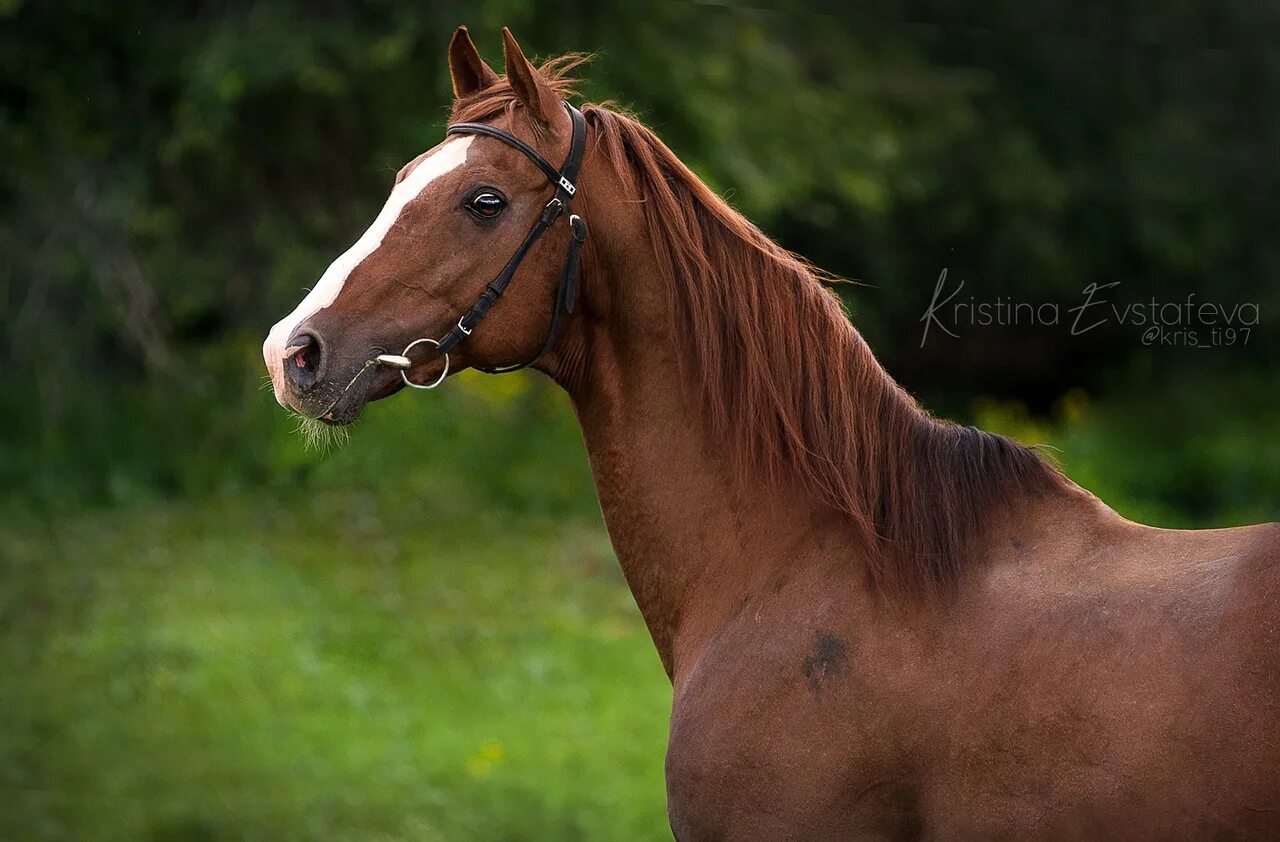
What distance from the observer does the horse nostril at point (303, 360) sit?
250 centimetres

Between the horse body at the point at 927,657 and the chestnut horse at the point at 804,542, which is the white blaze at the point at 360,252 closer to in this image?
the chestnut horse at the point at 804,542

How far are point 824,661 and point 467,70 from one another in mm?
1496

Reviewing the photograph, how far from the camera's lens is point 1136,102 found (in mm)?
9492

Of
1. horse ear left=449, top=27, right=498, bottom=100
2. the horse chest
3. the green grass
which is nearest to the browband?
horse ear left=449, top=27, right=498, bottom=100

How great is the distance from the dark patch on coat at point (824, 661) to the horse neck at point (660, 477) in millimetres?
243

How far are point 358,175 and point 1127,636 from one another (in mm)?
7109

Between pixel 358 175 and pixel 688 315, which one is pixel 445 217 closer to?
pixel 688 315

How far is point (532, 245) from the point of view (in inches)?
103

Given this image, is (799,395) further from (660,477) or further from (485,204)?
(485,204)

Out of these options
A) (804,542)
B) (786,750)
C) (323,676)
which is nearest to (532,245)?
(804,542)

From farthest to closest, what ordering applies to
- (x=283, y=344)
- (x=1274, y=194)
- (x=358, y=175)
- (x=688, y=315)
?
(x=1274, y=194), (x=358, y=175), (x=688, y=315), (x=283, y=344)

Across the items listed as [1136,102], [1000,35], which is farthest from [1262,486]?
[1000,35]

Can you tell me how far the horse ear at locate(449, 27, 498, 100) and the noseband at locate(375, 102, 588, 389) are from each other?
0.68 ft

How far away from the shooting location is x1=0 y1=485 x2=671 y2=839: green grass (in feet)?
17.7
